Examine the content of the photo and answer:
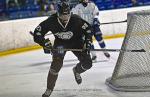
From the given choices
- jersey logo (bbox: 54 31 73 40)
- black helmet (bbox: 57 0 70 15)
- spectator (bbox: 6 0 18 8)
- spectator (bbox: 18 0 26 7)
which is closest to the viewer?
black helmet (bbox: 57 0 70 15)

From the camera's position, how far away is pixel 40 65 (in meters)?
8.29

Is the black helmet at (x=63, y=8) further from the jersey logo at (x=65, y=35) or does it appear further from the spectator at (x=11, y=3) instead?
the spectator at (x=11, y=3)

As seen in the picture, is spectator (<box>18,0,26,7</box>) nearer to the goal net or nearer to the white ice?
the white ice

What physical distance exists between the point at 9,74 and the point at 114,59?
6.29 feet

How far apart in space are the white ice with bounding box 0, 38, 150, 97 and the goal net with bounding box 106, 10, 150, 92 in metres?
0.31

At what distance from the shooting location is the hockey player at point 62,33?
5493mm

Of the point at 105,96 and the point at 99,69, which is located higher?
the point at 105,96

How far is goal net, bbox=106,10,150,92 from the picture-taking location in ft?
20.4

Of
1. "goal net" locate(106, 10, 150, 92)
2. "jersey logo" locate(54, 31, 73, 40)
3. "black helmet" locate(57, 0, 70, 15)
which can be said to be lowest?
"goal net" locate(106, 10, 150, 92)

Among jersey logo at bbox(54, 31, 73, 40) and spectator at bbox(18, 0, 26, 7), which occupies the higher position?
jersey logo at bbox(54, 31, 73, 40)

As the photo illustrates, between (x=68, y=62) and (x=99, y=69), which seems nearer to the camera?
(x=99, y=69)

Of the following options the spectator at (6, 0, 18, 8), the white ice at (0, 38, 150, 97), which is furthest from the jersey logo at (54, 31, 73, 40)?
the spectator at (6, 0, 18, 8)

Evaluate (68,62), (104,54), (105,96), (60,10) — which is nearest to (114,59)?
(104,54)

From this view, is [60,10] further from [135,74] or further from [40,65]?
[40,65]
